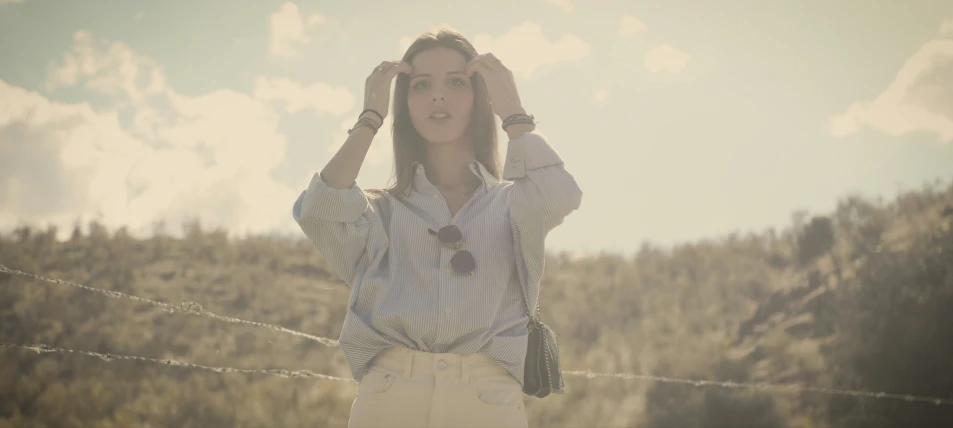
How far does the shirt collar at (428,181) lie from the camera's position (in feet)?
8.74

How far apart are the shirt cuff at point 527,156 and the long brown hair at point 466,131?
1.18ft

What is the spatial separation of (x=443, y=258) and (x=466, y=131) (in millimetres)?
645

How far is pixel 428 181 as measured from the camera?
2711 mm

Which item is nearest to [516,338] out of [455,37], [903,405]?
[455,37]

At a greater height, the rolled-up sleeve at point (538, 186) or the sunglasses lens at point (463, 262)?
the rolled-up sleeve at point (538, 186)

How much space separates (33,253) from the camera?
12445mm

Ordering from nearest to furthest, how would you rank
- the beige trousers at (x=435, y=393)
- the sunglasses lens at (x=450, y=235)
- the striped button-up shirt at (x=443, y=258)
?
the beige trousers at (x=435, y=393) < the striped button-up shirt at (x=443, y=258) < the sunglasses lens at (x=450, y=235)

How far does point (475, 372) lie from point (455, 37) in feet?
4.09

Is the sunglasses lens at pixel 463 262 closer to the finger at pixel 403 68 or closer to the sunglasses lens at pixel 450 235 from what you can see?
the sunglasses lens at pixel 450 235

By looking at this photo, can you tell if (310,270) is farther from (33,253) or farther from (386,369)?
(386,369)

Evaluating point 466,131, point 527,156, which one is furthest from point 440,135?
point 527,156

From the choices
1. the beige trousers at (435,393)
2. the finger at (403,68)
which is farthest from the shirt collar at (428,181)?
the beige trousers at (435,393)

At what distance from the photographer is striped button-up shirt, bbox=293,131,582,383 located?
227 centimetres

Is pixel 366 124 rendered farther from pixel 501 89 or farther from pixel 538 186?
pixel 538 186
